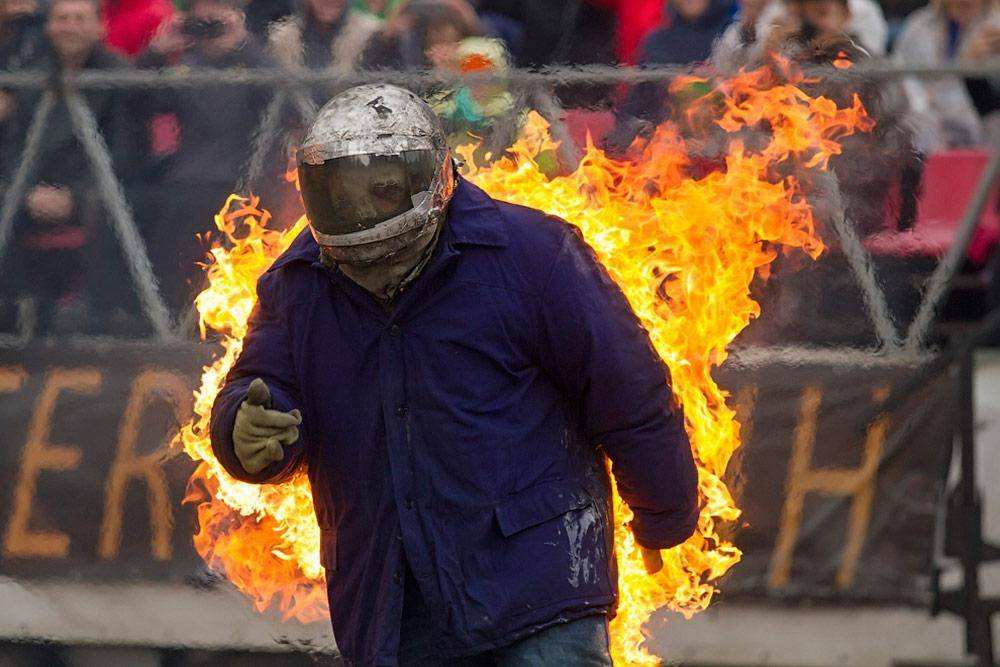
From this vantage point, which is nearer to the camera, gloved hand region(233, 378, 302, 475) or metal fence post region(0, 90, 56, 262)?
gloved hand region(233, 378, 302, 475)

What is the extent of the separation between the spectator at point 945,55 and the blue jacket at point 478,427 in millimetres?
3172

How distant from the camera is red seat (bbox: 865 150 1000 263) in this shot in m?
6.18

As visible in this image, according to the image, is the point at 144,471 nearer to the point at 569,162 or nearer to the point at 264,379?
the point at 569,162

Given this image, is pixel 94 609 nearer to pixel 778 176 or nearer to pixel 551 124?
pixel 551 124

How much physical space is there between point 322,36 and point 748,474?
236cm

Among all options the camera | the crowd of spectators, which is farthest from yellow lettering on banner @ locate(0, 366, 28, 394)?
the camera

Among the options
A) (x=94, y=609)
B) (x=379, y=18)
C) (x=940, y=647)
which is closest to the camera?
(x=940, y=647)

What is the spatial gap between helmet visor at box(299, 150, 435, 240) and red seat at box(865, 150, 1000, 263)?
3176 mm

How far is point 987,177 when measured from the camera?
631 cm

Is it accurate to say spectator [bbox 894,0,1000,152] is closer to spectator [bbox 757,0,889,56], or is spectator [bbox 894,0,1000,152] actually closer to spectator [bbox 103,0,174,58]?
spectator [bbox 757,0,889,56]

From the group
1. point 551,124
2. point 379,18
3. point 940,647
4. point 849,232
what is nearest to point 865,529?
point 940,647

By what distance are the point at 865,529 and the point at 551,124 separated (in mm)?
1820

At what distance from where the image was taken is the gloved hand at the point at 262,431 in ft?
11.1

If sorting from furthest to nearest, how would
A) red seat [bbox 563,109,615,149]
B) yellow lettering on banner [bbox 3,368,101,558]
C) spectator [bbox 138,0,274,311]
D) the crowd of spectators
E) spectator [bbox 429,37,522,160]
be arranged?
spectator [bbox 138,0,274,311]
yellow lettering on banner [bbox 3,368,101,558]
the crowd of spectators
red seat [bbox 563,109,615,149]
spectator [bbox 429,37,522,160]
